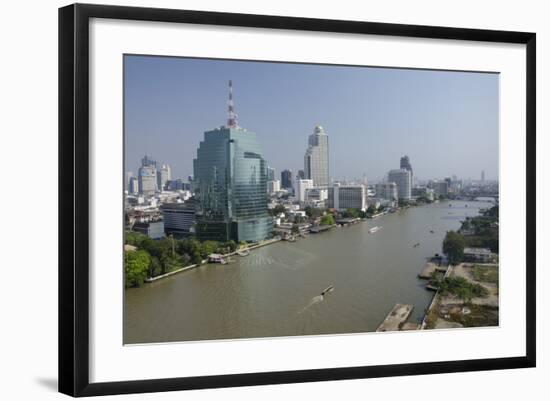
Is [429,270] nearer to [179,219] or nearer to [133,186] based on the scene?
[179,219]

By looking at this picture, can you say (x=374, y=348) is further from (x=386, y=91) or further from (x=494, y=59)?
(x=494, y=59)

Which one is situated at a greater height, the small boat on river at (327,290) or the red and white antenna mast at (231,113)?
the red and white antenna mast at (231,113)

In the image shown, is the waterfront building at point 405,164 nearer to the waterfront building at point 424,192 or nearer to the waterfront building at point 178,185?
the waterfront building at point 424,192

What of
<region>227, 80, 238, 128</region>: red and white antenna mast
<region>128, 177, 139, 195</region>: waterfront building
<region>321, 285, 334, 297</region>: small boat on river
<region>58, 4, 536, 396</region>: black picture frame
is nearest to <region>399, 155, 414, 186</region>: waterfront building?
<region>321, 285, 334, 297</region>: small boat on river

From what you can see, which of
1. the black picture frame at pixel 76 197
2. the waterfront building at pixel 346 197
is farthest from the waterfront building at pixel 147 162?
the waterfront building at pixel 346 197

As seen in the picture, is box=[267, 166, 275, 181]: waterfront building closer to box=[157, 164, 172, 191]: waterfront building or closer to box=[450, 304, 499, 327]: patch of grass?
box=[157, 164, 172, 191]: waterfront building

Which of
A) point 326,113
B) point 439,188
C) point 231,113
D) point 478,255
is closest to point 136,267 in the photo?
point 231,113
